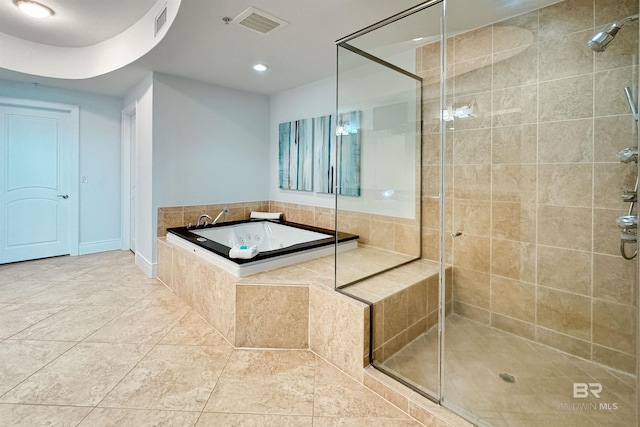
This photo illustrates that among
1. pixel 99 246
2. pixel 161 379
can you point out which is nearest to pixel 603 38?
pixel 161 379

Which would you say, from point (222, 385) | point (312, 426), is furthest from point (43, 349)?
point (312, 426)

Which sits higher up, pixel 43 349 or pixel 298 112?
pixel 298 112

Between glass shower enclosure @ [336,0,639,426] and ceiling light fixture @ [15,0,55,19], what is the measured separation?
257cm

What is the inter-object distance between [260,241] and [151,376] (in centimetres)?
225

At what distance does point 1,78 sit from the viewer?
3775mm

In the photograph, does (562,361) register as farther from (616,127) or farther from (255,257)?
(255,257)

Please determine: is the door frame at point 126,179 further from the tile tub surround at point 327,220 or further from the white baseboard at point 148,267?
the tile tub surround at point 327,220

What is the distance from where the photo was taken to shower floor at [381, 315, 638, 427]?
4.94ft

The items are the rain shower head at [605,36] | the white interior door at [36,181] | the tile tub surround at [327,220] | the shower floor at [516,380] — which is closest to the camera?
the shower floor at [516,380]

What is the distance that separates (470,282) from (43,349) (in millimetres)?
3056

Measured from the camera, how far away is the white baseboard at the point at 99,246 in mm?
4523

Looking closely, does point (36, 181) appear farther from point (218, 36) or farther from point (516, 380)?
point (516, 380)

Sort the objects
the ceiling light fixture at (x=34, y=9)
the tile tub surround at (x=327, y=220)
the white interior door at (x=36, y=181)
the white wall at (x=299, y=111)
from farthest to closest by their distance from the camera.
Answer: the white interior door at (x=36, y=181)
the white wall at (x=299, y=111)
the tile tub surround at (x=327, y=220)
the ceiling light fixture at (x=34, y=9)

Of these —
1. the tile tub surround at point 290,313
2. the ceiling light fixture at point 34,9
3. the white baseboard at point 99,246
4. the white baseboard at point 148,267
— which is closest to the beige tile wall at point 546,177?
the tile tub surround at point 290,313
